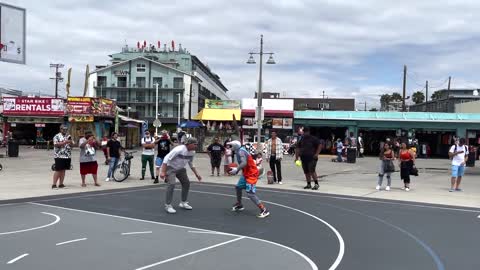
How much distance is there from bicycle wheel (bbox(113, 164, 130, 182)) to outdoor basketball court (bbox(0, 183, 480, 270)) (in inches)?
154

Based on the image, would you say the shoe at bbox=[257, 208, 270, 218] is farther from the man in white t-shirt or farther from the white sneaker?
the man in white t-shirt

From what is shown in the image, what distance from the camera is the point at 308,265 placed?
22.7 feet

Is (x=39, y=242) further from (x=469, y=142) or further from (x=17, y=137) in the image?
(x=17, y=137)

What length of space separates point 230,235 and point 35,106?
150ft

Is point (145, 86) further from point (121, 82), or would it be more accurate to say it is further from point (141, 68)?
point (121, 82)

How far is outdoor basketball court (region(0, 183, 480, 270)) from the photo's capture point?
6.99 m

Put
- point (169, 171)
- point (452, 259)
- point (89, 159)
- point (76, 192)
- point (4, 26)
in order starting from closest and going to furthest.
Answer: point (452, 259)
point (169, 171)
point (76, 192)
point (89, 159)
point (4, 26)

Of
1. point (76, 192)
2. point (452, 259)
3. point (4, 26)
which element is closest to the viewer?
point (452, 259)

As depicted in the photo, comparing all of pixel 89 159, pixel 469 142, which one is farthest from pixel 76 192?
pixel 469 142

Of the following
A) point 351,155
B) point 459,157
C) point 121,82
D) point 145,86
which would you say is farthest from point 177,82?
point 459,157

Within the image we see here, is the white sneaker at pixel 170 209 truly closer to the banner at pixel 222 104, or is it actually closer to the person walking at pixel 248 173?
the person walking at pixel 248 173

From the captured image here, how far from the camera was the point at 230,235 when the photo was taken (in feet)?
28.6

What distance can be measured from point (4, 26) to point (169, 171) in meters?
14.3

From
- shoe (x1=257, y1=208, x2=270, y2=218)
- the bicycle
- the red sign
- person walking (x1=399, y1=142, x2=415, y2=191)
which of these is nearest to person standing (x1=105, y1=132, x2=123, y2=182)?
the bicycle
